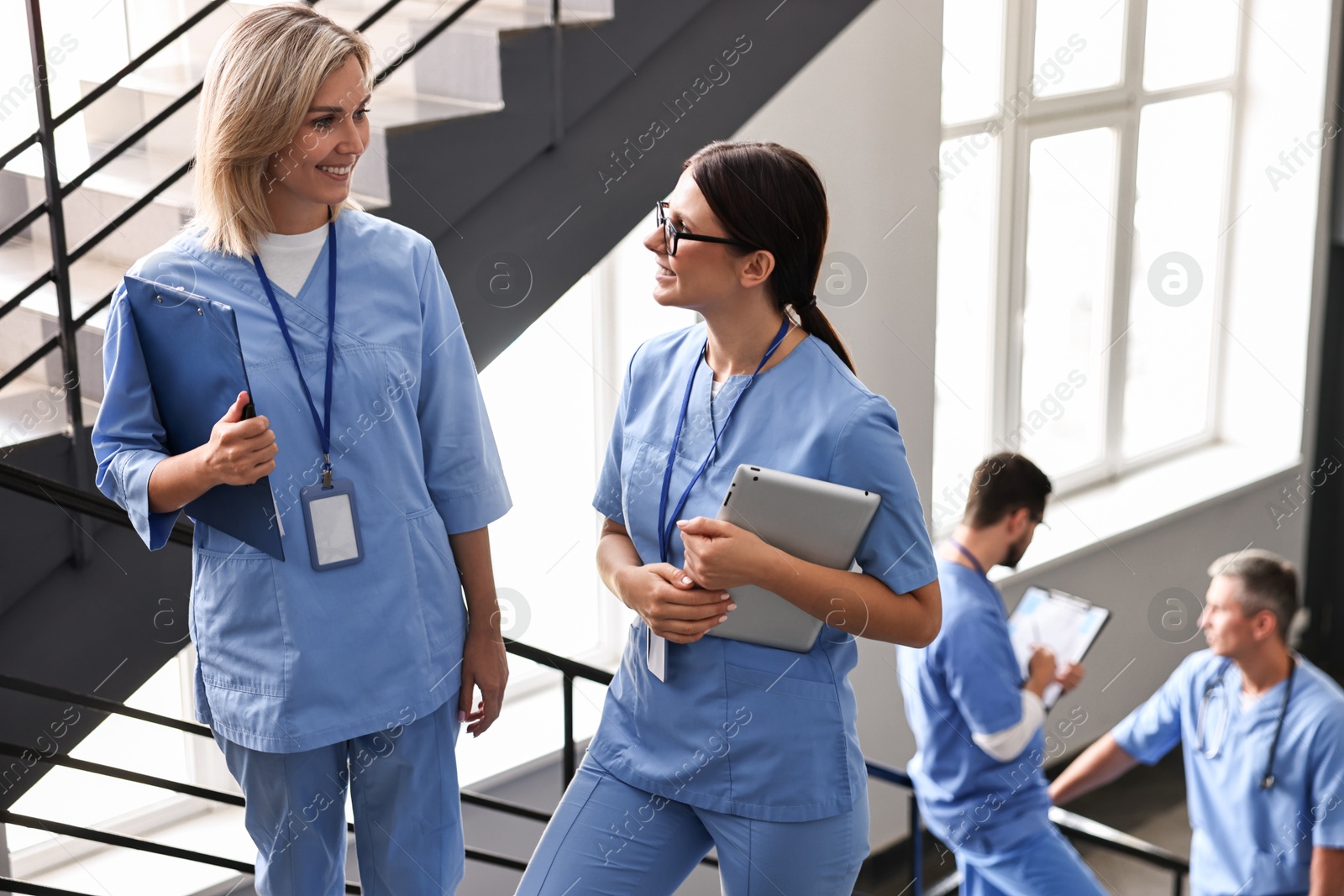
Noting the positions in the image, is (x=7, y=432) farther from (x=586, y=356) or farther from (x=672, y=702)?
(x=586, y=356)

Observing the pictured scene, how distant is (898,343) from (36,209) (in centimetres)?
305

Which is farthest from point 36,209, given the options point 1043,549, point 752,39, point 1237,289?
point 1237,289

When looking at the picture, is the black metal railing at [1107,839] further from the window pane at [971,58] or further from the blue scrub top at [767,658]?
the window pane at [971,58]

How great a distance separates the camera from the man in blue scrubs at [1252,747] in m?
3.01

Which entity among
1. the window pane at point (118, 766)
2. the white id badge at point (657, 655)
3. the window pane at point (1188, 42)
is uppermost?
the window pane at point (1188, 42)


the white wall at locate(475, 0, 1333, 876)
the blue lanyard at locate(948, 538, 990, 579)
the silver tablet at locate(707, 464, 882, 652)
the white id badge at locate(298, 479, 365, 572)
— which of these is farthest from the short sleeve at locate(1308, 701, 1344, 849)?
the white id badge at locate(298, 479, 365, 572)

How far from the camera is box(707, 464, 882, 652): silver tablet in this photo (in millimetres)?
1518

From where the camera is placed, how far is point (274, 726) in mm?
1631

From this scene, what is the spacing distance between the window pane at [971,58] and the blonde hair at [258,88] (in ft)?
12.2

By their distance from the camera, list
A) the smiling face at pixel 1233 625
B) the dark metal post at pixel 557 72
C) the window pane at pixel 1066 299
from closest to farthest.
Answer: the dark metal post at pixel 557 72, the smiling face at pixel 1233 625, the window pane at pixel 1066 299

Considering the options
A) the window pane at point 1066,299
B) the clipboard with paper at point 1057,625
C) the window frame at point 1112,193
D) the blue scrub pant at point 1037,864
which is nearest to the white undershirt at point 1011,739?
the blue scrub pant at point 1037,864

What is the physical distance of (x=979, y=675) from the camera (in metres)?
2.79

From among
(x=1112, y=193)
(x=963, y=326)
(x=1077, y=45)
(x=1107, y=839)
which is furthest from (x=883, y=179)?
(x=1107, y=839)

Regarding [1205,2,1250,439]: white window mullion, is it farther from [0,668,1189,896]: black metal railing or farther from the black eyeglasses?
the black eyeglasses
